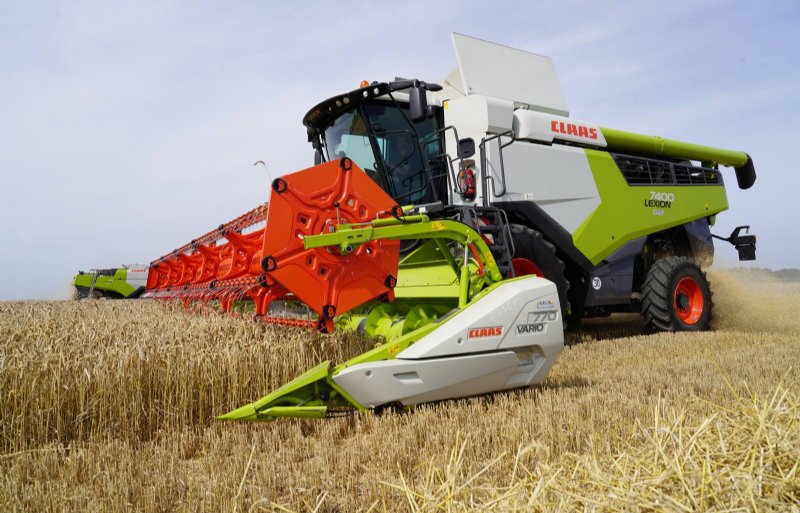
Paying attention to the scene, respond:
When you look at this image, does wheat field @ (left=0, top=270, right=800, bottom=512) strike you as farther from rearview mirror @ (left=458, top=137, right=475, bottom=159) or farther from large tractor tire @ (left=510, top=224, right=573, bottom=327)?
rearview mirror @ (left=458, top=137, right=475, bottom=159)

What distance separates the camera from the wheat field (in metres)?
1.39

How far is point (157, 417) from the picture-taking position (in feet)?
9.18

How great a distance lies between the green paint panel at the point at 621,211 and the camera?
18.2 ft

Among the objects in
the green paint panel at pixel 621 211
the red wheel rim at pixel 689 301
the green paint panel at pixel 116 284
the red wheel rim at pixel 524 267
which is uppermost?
the green paint panel at pixel 116 284

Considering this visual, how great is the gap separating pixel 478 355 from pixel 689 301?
455 cm

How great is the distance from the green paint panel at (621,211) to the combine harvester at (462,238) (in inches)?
0.8

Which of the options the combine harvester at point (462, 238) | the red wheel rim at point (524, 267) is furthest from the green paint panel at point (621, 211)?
the red wheel rim at point (524, 267)

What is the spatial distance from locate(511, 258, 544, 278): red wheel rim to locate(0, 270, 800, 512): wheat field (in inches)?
37.9

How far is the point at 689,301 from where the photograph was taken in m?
6.38

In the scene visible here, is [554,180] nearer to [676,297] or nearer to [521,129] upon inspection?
[521,129]

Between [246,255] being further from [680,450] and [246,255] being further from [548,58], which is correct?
[680,450]

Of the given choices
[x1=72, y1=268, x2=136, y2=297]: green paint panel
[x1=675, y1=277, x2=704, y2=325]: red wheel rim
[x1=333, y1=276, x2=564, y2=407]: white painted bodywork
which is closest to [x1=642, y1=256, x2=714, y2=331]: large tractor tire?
[x1=675, y1=277, x2=704, y2=325]: red wheel rim

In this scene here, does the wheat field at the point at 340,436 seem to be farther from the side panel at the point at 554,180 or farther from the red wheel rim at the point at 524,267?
the side panel at the point at 554,180

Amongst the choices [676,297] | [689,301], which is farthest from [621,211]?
[689,301]
